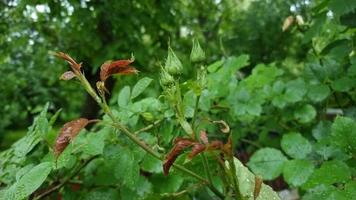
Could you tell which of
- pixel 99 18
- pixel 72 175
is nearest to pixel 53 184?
pixel 72 175

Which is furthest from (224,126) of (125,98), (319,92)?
(319,92)

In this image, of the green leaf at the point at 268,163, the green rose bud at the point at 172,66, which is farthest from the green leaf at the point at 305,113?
the green rose bud at the point at 172,66

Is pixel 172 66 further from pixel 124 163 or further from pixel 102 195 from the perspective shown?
pixel 102 195

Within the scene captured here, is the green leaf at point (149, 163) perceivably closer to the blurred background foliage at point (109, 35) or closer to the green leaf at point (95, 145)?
the green leaf at point (95, 145)

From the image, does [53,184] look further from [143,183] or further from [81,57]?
[81,57]

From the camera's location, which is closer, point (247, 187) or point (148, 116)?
point (247, 187)
